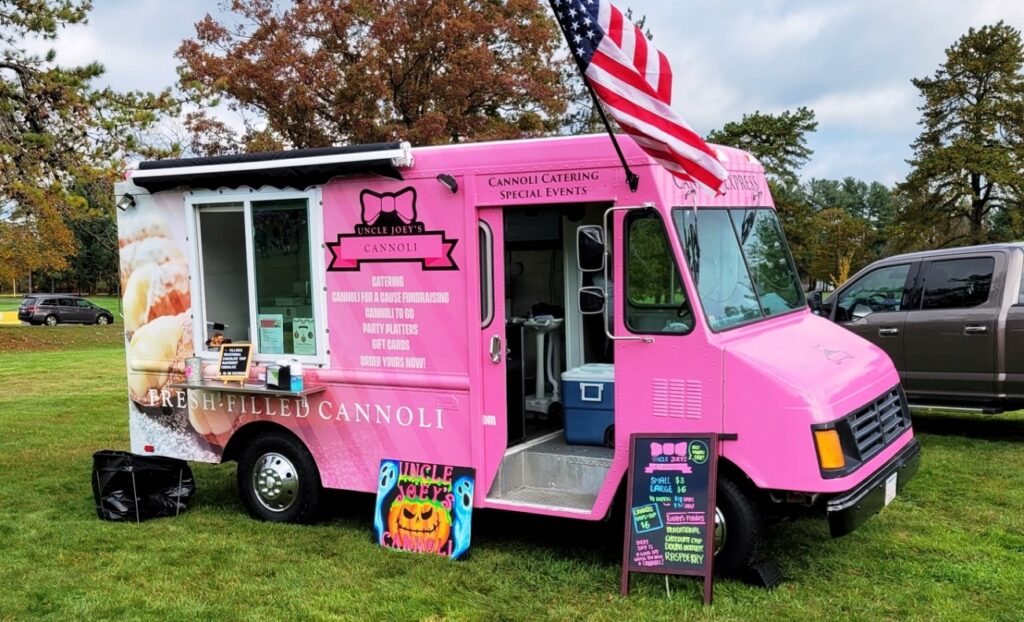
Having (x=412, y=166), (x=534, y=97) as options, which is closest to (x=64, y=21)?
(x=412, y=166)

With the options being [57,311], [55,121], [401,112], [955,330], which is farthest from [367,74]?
[57,311]

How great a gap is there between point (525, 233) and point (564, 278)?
594 millimetres

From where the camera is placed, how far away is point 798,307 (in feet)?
19.1

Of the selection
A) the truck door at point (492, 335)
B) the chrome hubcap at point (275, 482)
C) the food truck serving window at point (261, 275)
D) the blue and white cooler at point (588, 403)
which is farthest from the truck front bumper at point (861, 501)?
the chrome hubcap at point (275, 482)

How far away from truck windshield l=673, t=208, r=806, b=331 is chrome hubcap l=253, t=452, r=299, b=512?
3.25 m

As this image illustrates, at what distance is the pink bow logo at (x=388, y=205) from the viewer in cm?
550

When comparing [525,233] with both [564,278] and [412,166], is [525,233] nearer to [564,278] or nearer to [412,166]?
[564,278]

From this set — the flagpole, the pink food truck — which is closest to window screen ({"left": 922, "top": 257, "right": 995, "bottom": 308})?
the pink food truck

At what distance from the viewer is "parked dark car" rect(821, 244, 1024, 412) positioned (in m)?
8.02

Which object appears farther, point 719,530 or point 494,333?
point 494,333

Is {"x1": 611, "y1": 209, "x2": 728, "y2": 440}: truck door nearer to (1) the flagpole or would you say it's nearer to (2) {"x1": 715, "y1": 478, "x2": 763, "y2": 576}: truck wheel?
(1) the flagpole

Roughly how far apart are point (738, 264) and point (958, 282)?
446 centimetres

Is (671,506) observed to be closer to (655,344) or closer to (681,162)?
(655,344)

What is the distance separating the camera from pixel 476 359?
17.4 feet
